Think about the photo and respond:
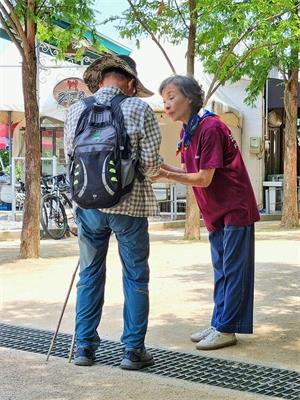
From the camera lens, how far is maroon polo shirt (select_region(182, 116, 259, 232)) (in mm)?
4297

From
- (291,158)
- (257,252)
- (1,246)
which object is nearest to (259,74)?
(291,158)

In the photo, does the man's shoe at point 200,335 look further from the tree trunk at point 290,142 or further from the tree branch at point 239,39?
the tree trunk at point 290,142

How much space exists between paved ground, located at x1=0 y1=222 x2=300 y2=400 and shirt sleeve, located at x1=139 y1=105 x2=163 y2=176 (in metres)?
1.17

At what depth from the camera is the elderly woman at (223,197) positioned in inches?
169

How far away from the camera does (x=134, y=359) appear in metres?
3.93

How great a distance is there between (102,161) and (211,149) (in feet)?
2.71

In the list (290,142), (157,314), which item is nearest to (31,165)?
(157,314)

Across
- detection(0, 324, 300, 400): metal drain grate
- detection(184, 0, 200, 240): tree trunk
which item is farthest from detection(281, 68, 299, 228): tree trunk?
detection(0, 324, 300, 400): metal drain grate

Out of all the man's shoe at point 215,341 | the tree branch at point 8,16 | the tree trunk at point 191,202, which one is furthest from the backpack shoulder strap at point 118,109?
the tree trunk at point 191,202

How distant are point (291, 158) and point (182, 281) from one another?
7816mm

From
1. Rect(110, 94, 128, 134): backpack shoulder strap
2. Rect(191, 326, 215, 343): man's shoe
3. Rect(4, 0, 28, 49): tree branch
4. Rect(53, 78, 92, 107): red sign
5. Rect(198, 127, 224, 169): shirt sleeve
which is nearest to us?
Rect(110, 94, 128, 134): backpack shoulder strap

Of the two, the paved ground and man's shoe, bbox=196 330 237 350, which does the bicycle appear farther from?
man's shoe, bbox=196 330 237 350

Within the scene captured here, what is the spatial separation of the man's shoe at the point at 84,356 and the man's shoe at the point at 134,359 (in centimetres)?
21

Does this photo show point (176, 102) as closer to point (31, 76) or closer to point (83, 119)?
point (83, 119)
